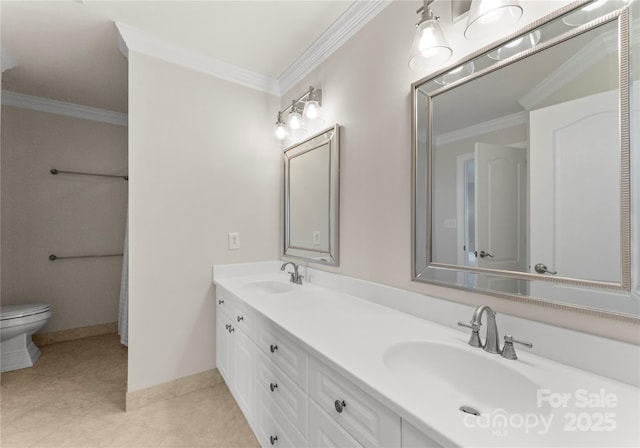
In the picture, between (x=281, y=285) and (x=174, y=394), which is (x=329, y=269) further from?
(x=174, y=394)

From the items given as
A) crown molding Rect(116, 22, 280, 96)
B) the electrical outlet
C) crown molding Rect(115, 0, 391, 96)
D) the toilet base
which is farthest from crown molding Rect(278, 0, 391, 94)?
the toilet base

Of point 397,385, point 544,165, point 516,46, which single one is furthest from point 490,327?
point 516,46

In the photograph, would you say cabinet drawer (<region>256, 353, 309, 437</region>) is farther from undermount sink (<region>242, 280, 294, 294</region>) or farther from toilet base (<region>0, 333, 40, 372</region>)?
toilet base (<region>0, 333, 40, 372</region>)

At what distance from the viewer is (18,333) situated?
2.25 metres

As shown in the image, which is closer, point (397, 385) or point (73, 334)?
point (397, 385)

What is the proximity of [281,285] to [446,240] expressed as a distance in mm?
1185

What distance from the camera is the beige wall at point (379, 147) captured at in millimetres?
1337

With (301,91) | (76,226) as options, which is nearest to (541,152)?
(301,91)

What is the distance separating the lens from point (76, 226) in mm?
2902

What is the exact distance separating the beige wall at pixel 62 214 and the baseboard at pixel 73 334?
47mm

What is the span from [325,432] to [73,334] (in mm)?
3192

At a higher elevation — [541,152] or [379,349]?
[541,152]

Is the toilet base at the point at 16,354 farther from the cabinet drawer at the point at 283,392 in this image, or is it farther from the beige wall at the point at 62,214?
the cabinet drawer at the point at 283,392

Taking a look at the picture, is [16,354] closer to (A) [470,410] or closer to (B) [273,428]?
(B) [273,428]
